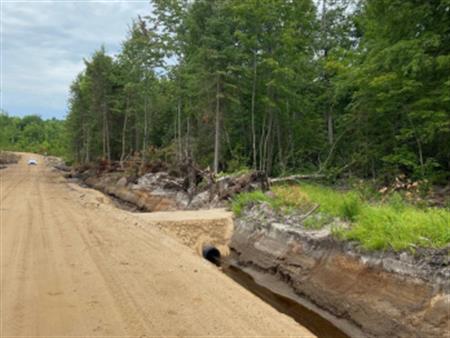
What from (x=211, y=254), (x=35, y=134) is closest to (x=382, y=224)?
(x=211, y=254)

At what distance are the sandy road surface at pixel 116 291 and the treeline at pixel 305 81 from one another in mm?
8619

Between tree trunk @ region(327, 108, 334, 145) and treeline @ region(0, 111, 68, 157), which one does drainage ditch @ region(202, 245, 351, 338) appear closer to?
tree trunk @ region(327, 108, 334, 145)

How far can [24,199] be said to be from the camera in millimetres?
17094

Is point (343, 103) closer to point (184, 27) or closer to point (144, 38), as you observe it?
point (184, 27)

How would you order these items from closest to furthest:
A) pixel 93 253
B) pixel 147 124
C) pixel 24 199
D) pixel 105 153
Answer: pixel 93 253 → pixel 24 199 → pixel 147 124 → pixel 105 153

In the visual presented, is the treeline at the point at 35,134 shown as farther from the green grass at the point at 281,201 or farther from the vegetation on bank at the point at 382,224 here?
the vegetation on bank at the point at 382,224

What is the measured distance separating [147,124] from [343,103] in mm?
13946

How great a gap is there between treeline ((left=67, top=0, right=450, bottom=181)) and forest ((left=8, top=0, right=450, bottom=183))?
6 centimetres

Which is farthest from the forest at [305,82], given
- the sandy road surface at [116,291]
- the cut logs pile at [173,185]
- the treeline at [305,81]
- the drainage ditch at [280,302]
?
the sandy road surface at [116,291]

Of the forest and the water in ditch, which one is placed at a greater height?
the forest

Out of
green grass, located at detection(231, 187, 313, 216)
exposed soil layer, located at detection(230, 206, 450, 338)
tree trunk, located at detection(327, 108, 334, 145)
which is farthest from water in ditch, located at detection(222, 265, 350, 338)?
tree trunk, located at detection(327, 108, 334, 145)

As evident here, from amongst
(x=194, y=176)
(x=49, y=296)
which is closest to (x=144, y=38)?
(x=194, y=176)

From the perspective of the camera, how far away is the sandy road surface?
500cm

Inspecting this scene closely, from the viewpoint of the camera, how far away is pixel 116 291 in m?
6.09
